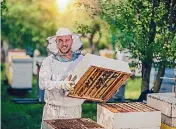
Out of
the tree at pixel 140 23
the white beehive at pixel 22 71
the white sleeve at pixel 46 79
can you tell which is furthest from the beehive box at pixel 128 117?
the white beehive at pixel 22 71

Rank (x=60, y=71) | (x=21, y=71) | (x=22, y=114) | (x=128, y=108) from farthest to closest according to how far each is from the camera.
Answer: (x=21, y=71) < (x=22, y=114) < (x=60, y=71) < (x=128, y=108)

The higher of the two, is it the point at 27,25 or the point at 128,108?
the point at 27,25

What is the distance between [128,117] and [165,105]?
0.42 metres

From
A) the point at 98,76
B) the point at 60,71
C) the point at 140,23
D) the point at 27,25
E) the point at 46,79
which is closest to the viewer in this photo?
the point at 98,76

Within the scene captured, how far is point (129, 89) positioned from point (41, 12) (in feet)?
15.9

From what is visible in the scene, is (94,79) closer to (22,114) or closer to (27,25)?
(22,114)

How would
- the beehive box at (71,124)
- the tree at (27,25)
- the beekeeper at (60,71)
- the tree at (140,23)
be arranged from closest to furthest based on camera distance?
the beehive box at (71,124) < the beekeeper at (60,71) < the tree at (140,23) < the tree at (27,25)

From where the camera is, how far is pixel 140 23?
6688 mm

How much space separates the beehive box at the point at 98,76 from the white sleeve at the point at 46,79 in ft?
0.84

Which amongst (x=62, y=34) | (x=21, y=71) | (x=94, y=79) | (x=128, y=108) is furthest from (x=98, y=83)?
(x=21, y=71)

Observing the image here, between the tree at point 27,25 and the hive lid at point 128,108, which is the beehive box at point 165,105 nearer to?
the hive lid at point 128,108

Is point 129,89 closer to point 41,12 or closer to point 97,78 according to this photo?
point 41,12

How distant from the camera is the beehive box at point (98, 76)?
3.63 metres

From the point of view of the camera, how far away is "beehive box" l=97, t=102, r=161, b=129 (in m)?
3.28
